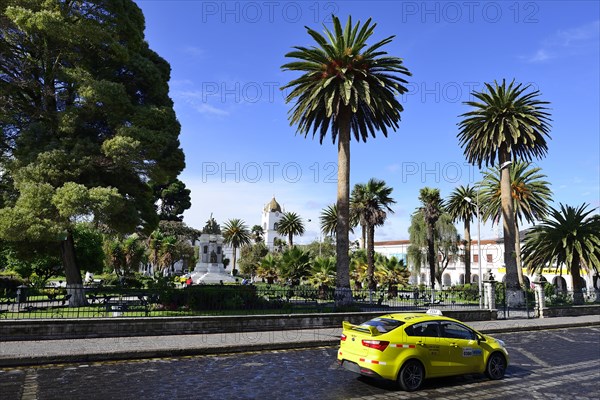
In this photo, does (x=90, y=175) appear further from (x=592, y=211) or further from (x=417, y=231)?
(x=417, y=231)

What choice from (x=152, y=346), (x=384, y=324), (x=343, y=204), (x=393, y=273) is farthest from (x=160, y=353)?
(x=393, y=273)

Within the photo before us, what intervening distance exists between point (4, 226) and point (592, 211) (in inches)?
1588

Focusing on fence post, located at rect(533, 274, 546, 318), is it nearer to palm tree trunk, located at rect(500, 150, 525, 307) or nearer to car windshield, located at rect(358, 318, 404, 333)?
palm tree trunk, located at rect(500, 150, 525, 307)

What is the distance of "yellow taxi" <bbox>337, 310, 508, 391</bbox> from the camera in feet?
30.2

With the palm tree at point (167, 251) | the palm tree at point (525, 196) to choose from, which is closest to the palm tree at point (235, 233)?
the palm tree at point (167, 251)

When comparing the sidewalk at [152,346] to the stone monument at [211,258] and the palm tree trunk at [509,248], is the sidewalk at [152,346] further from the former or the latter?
the stone monument at [211,258]

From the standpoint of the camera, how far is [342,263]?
2514 cm

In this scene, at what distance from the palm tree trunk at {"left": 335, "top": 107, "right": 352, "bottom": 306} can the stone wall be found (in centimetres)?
430

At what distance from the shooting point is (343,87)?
84.2ft

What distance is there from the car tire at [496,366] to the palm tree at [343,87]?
46.4 ft

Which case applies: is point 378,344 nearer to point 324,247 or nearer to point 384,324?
point 384,324

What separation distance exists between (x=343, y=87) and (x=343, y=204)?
22.4ft

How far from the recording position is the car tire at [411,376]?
9.25 m

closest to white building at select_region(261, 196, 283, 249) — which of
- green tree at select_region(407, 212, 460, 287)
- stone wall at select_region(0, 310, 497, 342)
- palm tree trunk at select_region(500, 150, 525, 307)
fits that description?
green tree at select_region(407, 212, 460, 287)
